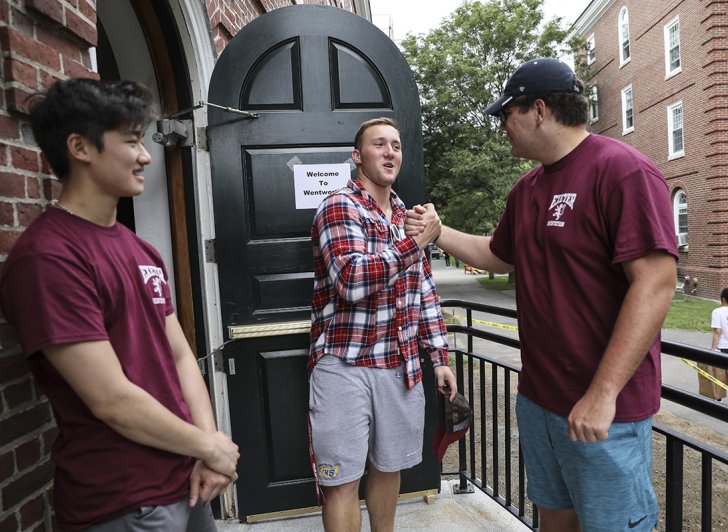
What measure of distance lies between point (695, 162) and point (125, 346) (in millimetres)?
17649

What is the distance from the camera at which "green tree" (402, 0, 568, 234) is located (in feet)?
56.9

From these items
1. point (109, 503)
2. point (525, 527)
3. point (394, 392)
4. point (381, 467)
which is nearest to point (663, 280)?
point (394, 392)

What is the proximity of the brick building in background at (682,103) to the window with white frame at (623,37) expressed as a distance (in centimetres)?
3

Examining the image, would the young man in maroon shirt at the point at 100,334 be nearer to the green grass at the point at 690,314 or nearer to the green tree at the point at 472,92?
the green grass at the point at 690,314

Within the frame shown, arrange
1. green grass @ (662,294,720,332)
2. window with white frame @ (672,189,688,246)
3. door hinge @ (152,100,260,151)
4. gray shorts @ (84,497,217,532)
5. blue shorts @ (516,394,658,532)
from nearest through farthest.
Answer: gray shorts @ (84,497,217,532), blue shorts @ (516,394,658,532), door hinge @ (152,100,260,151), green grass @ (662,294,720,332), window with white frame @ (672,189,688,246)

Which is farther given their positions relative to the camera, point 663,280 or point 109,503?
point 663,280

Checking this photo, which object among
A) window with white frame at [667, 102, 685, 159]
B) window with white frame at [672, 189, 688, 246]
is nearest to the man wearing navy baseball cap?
window with white frame at [672, 189, 688, 246]

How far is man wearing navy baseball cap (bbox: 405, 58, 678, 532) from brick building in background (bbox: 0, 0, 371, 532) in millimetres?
1482

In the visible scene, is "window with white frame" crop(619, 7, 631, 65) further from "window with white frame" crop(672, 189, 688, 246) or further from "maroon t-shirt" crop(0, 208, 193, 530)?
"maroon t-shirt" crop(0, 208, 193, 530)

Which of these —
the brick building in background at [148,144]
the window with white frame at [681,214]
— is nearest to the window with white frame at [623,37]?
the window with white frame at [681,214]

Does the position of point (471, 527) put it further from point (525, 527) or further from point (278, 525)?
point (278, 525)

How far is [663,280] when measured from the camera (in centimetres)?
148

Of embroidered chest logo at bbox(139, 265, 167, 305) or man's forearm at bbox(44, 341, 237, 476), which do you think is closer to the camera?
man's forearm at bbox(44, 341, 237, 476)

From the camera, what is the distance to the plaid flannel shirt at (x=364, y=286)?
1.97 m
